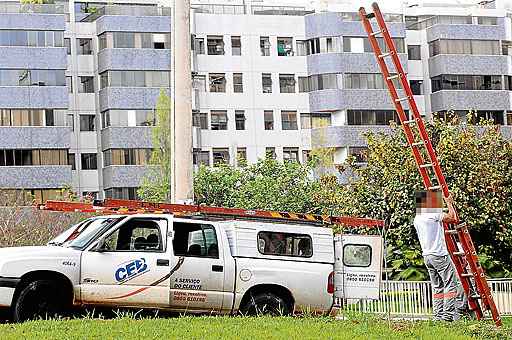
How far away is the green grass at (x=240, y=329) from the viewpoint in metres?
13.0

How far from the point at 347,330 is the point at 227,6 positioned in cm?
6023

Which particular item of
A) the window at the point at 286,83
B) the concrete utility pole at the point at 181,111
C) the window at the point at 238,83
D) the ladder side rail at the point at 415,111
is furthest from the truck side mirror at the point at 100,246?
the window at the point at 286,83

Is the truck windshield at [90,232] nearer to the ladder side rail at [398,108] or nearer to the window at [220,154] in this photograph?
the ladder side rail at [398,108]

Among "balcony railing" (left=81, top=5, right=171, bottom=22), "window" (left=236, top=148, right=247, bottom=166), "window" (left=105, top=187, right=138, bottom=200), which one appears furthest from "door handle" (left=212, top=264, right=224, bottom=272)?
"balcony railing" (left=81, top=5, right=171, bottom=22)

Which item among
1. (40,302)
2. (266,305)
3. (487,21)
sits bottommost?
(266,305)

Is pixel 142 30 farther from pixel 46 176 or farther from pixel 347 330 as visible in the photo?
pixel 347 330

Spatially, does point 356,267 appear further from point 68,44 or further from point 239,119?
point 68,44

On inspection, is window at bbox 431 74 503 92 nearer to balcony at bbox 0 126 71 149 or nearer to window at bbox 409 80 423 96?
window at bbox 409 80 423 96

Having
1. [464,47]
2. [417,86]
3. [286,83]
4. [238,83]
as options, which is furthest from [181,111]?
[464,47]

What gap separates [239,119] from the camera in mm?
70938

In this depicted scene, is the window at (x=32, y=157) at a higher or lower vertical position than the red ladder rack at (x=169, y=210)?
higher

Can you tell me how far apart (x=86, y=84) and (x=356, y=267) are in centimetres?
5319

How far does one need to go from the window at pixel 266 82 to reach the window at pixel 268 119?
1.35 meters

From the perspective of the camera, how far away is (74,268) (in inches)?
640
